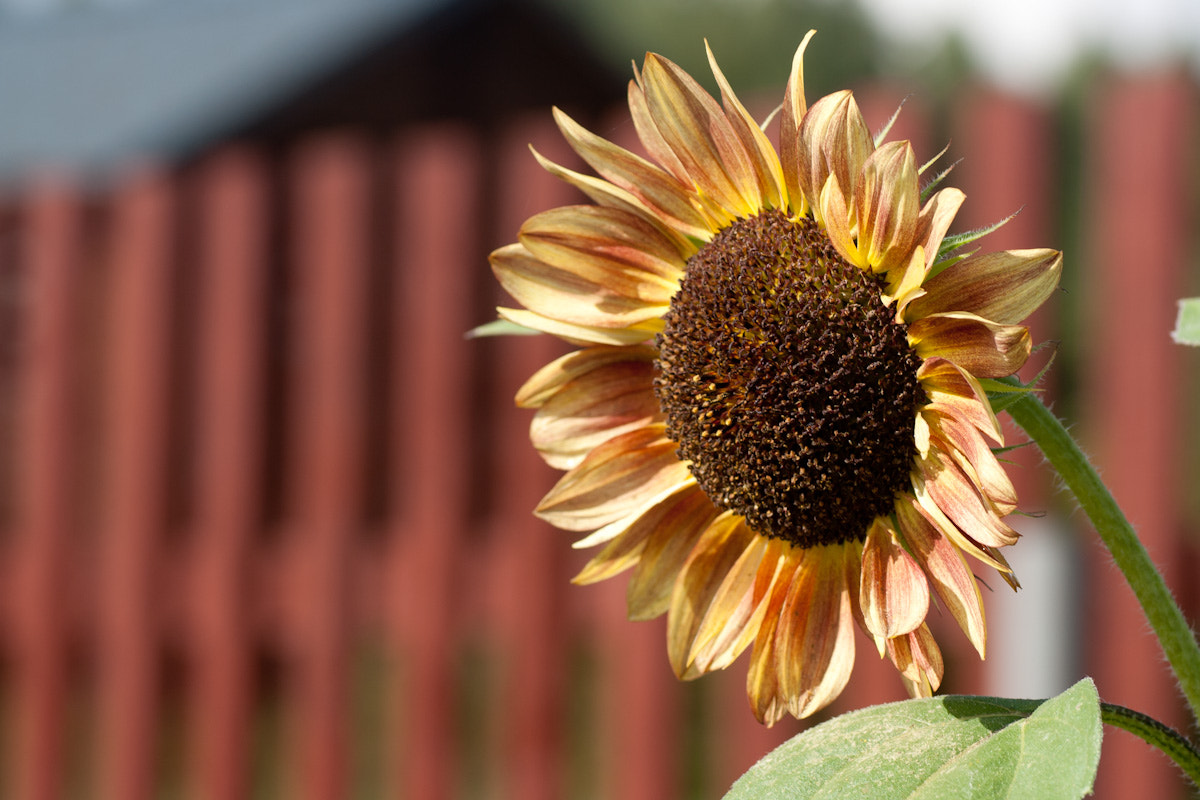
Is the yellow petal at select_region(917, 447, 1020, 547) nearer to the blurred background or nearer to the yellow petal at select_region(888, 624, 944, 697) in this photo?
the yellow petal at select_region(888, 624, 944, 697)

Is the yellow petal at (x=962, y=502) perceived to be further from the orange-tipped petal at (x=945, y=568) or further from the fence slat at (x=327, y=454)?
the fence slat at (x=327, y=454)

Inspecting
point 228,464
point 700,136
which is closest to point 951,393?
point 700,136

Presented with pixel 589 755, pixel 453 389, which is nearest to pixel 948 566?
pixel 453 389

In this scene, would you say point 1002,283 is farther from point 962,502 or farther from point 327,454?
point 327,454

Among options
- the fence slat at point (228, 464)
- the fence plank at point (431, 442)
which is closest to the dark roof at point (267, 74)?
the fence slat at point (228, 464)

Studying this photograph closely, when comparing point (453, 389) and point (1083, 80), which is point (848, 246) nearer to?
point (453, 389)

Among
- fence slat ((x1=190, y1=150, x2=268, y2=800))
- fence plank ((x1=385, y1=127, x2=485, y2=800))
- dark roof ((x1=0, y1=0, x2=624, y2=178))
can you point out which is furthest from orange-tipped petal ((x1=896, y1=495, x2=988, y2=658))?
dark roof ((x1=0, y1=0, x2=624, y2=178))
